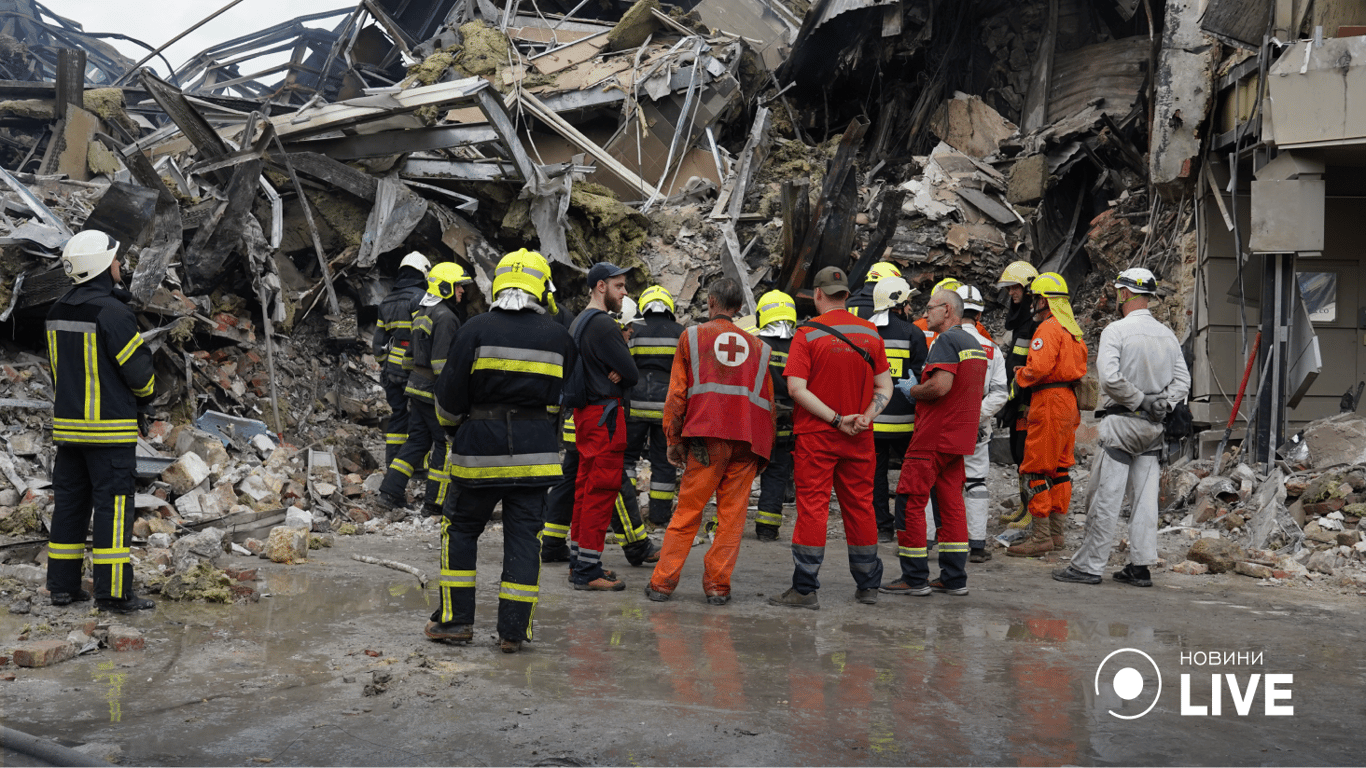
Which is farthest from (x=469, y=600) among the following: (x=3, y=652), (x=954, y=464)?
(x=954, y=464)

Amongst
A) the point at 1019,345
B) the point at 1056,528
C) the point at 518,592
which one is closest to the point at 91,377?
the point at 518,592

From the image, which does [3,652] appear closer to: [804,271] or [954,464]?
[954,464]

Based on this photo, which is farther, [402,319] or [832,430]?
[402,319]

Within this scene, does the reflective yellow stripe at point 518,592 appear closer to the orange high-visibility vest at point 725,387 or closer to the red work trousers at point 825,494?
the orange high-visibility vest at point 725,387

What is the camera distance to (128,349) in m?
4.84

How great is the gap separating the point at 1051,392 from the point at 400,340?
5121mm

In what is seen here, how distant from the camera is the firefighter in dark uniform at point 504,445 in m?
4.21

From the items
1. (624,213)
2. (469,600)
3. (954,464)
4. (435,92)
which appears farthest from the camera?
(624,213)

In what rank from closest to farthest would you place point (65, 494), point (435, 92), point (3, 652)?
point (3, 652) < point (65, 494) < point (435, 92)

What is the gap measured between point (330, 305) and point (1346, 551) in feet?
30.2

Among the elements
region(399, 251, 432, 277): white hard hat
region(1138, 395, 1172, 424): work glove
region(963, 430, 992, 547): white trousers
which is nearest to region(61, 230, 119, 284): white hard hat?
region(399, 251, 432, 277): white hard hat

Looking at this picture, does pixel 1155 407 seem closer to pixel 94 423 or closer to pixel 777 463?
pixel 777 463

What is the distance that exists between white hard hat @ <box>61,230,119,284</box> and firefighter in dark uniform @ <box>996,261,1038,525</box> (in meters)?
5.58

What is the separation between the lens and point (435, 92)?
10344mm
